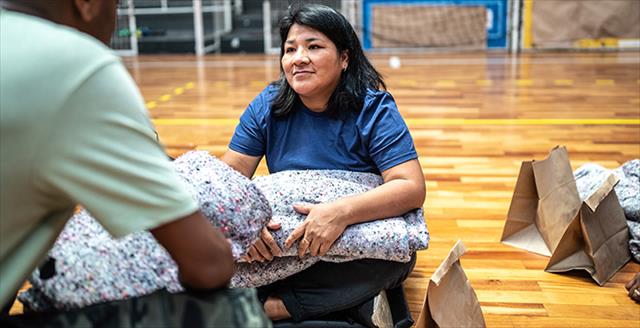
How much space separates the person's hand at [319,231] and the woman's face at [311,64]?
1.35 feet

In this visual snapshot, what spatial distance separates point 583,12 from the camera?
8992 millimetres

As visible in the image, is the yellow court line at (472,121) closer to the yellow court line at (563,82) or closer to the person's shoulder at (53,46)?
the yellow court line at (563,82)

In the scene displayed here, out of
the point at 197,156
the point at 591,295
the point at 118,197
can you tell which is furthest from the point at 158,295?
the point at 591,295

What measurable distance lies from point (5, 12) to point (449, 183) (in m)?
2.87

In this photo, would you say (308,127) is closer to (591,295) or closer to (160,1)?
(591,295)

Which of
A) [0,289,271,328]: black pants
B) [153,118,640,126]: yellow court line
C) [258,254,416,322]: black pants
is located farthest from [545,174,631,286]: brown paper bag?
[153,118,640,126]: yellow court line

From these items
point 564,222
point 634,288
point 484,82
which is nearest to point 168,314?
point 634,288

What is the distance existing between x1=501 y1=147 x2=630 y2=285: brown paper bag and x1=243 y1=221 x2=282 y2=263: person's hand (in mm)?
990

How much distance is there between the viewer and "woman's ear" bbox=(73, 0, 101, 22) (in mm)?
953

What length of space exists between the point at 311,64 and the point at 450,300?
77 centimetres

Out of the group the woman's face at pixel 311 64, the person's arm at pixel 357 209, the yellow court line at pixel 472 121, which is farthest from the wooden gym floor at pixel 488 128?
the woman's face at pixel 311 64

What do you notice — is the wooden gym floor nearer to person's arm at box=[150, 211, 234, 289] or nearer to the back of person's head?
person's arm at box=[150, 211, 234, 289]

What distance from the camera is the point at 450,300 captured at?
1.77 m

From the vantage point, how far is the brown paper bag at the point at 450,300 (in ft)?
5.56
